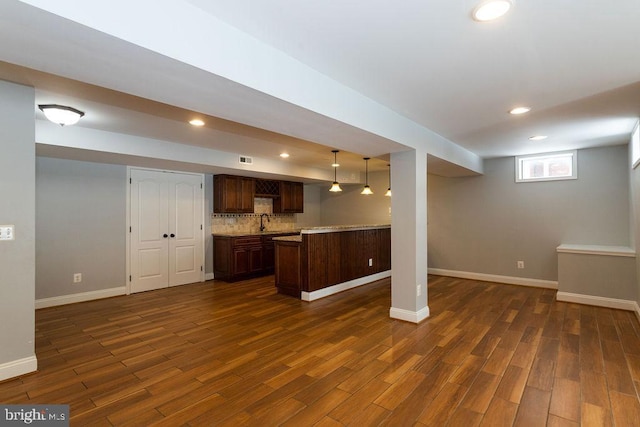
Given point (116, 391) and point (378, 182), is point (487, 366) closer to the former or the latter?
point (116, 391)

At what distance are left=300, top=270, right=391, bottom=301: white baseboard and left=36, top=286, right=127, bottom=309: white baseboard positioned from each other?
9.93 ft

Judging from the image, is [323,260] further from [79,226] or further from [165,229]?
[79,226]

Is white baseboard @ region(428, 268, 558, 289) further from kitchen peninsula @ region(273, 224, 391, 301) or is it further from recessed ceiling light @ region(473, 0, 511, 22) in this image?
recessed ceiling light @ region(473, 0, 511, 22)

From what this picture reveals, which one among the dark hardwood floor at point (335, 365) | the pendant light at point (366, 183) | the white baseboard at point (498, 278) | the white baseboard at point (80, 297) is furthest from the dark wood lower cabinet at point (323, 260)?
the white baseboard at point (80, 297)

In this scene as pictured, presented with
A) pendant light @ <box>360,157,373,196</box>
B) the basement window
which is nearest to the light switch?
pendant light @ <box>360,157,373,196</box>

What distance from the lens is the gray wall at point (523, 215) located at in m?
4.82

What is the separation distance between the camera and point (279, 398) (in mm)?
A: 2191

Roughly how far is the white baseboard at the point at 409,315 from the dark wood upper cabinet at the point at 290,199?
14.1 ft

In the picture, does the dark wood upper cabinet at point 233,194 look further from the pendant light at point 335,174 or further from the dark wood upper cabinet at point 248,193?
the pendant light at point 335,174

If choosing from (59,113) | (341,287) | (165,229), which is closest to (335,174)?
(341,287)

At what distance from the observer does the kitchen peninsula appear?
15.5 ft

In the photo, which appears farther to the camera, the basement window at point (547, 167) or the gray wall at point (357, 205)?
the gray wall at point (357, 205)

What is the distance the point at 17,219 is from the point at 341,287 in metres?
4.08

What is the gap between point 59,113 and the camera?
2.89 metres
